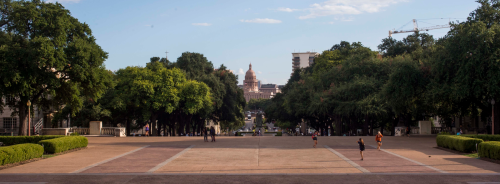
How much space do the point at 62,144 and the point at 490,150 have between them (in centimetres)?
2128

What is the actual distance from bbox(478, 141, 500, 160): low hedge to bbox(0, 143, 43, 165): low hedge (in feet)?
66.9

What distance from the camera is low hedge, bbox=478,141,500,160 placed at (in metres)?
17.6

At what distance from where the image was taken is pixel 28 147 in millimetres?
18578

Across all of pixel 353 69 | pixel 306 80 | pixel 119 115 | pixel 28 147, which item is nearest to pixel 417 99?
pixel 353 69

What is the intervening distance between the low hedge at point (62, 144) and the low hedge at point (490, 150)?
21.1m

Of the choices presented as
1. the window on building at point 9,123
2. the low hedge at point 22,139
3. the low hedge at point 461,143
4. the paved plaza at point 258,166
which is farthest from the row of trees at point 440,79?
the window on building at point 9,123

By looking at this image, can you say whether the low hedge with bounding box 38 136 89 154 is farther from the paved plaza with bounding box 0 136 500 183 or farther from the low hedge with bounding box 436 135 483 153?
the low hedge with bounding box 436 135 483 153

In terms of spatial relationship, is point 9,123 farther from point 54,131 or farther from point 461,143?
point 461,143

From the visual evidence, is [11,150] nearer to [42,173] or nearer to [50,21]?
[42,173]

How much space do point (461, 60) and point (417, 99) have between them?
705 centimetres

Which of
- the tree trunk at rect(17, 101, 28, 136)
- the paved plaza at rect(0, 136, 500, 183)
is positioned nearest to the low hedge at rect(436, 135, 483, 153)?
the paved plaza at rect(0, 136, 500, 183)

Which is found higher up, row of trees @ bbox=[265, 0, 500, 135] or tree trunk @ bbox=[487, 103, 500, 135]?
row of trees @ bbox=[265, 0, 500, 135]

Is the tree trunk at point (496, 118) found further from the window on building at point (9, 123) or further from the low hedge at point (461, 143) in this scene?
the window on building at point (9, 123)

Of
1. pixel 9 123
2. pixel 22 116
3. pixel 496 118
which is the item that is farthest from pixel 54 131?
pixel 496 118
